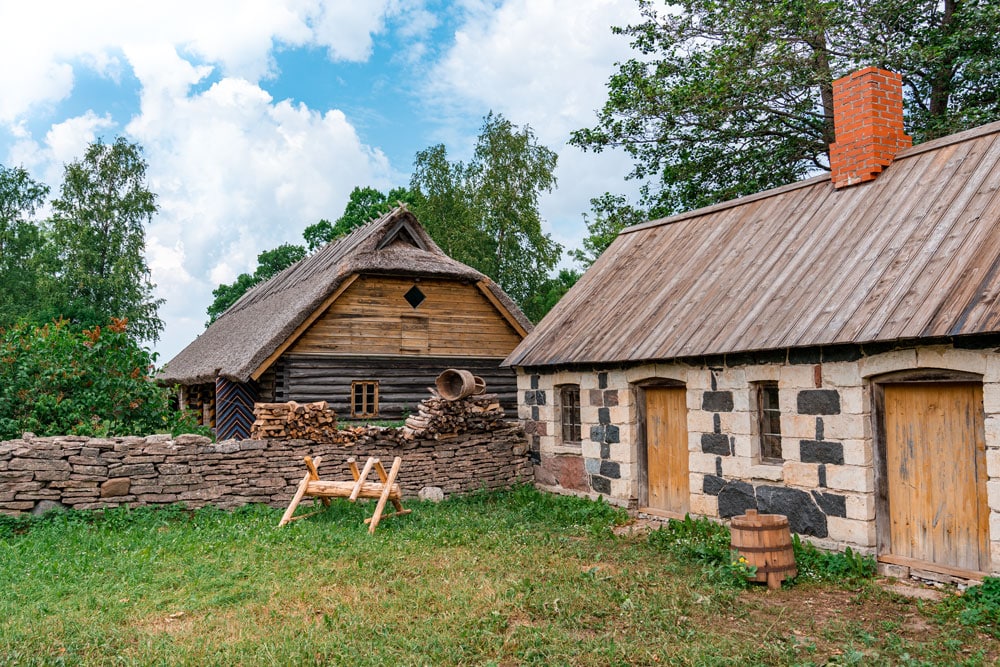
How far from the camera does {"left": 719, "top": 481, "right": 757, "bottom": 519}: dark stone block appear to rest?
9664mm

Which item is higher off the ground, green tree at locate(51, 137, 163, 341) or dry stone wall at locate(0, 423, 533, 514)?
green tree at locate(51, 137, 163, 341)

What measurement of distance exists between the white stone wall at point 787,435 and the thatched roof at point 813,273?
37 centimetres

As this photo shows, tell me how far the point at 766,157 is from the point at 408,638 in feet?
52.5

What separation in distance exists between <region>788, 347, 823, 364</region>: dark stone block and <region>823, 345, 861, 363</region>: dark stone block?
0.09m

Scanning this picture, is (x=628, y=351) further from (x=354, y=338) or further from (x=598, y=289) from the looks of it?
(x=354, y=338)

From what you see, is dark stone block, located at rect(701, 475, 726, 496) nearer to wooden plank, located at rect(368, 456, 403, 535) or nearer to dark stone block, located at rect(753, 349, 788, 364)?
dark stone block, located at rect(753, 349, 788, 364)

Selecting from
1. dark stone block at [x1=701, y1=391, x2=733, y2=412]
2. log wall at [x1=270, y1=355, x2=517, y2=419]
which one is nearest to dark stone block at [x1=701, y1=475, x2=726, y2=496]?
dark stone block at [x1=701, y1=391, x2=733, y2=412]

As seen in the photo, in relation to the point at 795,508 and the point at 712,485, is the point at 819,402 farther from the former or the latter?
the point at 712,485

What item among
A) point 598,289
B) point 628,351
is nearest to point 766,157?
point 598,289

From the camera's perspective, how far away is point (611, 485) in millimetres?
11953

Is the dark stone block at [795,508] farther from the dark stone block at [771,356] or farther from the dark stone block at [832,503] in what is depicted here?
the dark stone block at [771,356]

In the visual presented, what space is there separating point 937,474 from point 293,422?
870cm

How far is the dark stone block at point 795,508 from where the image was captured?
879 cm

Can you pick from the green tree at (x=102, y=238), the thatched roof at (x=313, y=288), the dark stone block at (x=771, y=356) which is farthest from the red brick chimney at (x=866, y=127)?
the green tree at (x=102, y=238)
